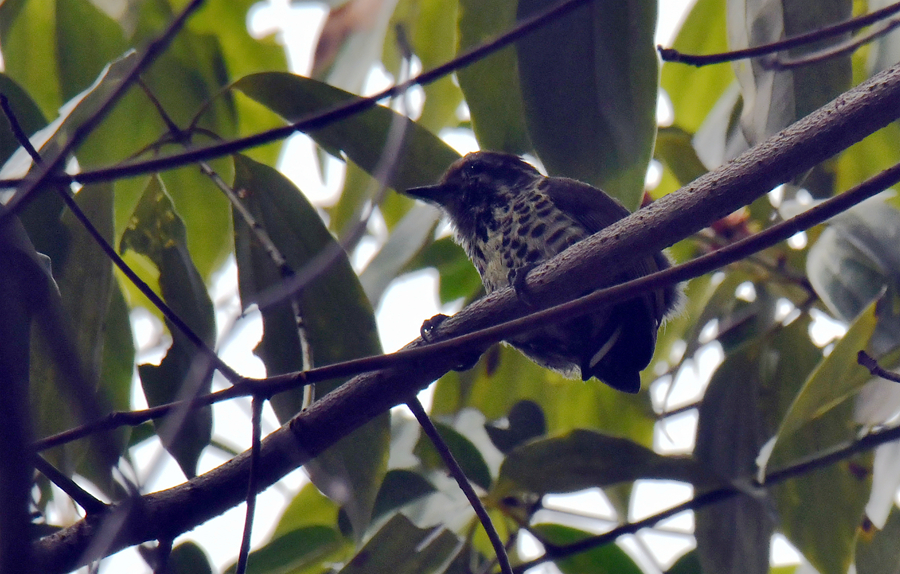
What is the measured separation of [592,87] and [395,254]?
2.46 feet

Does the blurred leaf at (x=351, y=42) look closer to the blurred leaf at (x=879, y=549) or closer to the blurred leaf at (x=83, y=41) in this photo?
the blurred leaf at (x=83, y=41)

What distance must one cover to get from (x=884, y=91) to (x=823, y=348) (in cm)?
136

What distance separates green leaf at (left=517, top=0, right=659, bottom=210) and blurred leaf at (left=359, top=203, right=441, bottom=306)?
529 mm

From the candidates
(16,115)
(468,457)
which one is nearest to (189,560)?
(468,457)

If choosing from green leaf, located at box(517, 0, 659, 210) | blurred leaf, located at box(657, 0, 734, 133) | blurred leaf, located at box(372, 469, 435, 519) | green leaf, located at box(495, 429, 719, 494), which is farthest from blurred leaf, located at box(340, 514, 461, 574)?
blurred leaf, located at box(657, 0, 734, 133)

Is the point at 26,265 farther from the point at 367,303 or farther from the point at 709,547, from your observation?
the point at 709,547

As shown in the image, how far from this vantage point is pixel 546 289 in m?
1.62

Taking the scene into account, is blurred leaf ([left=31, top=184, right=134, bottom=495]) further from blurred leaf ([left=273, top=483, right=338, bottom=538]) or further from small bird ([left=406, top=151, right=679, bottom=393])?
small bird ([left=406, top=151, right=679, bottom=393])

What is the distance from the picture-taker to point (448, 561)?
2.28 metres

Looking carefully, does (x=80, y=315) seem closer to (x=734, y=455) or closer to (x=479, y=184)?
(x=479, y=184)

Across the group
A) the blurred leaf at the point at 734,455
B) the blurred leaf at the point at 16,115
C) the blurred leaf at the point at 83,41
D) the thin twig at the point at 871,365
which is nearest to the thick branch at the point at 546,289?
the thin twig at the point at 871,365

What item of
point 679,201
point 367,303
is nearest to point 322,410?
point 367,303

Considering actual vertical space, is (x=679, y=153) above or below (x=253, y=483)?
above

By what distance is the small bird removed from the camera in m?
2.38
